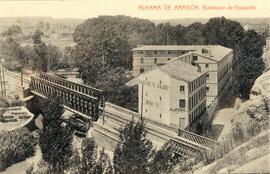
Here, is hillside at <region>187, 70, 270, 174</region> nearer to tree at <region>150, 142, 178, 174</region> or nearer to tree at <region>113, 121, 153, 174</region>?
tree at <region>150, 142, 178, 174</region>

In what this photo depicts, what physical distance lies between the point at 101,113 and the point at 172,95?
175cm

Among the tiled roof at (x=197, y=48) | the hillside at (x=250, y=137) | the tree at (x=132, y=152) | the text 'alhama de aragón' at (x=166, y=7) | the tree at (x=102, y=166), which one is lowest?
the tree at (x=102, y=166)

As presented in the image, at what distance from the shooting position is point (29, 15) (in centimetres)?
630

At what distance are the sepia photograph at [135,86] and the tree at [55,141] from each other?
15 millimetres

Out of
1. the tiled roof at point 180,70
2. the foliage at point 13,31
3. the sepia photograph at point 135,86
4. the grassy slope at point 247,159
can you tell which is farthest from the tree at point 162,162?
the foliage at point 13,31

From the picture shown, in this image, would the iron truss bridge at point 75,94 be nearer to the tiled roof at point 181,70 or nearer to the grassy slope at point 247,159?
the tiled roof at point 181,70

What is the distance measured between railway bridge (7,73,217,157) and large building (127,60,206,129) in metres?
0.16

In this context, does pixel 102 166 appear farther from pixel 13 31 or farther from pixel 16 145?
pixel 13 31

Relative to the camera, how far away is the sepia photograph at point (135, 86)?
5.86m

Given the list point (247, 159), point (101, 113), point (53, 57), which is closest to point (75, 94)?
point (101, 113)

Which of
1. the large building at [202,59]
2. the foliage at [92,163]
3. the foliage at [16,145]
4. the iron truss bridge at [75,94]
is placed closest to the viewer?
the foliage at [92,163]

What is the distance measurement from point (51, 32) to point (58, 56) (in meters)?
1.00

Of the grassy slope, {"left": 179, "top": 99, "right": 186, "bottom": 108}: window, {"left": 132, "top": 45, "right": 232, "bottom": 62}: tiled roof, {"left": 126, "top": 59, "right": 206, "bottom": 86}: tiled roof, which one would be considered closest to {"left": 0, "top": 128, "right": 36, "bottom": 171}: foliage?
{"left": 126, "top": 59, "right": 206, "bottom": 86}: tiled roof

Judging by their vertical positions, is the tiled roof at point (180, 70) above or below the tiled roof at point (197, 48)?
below
